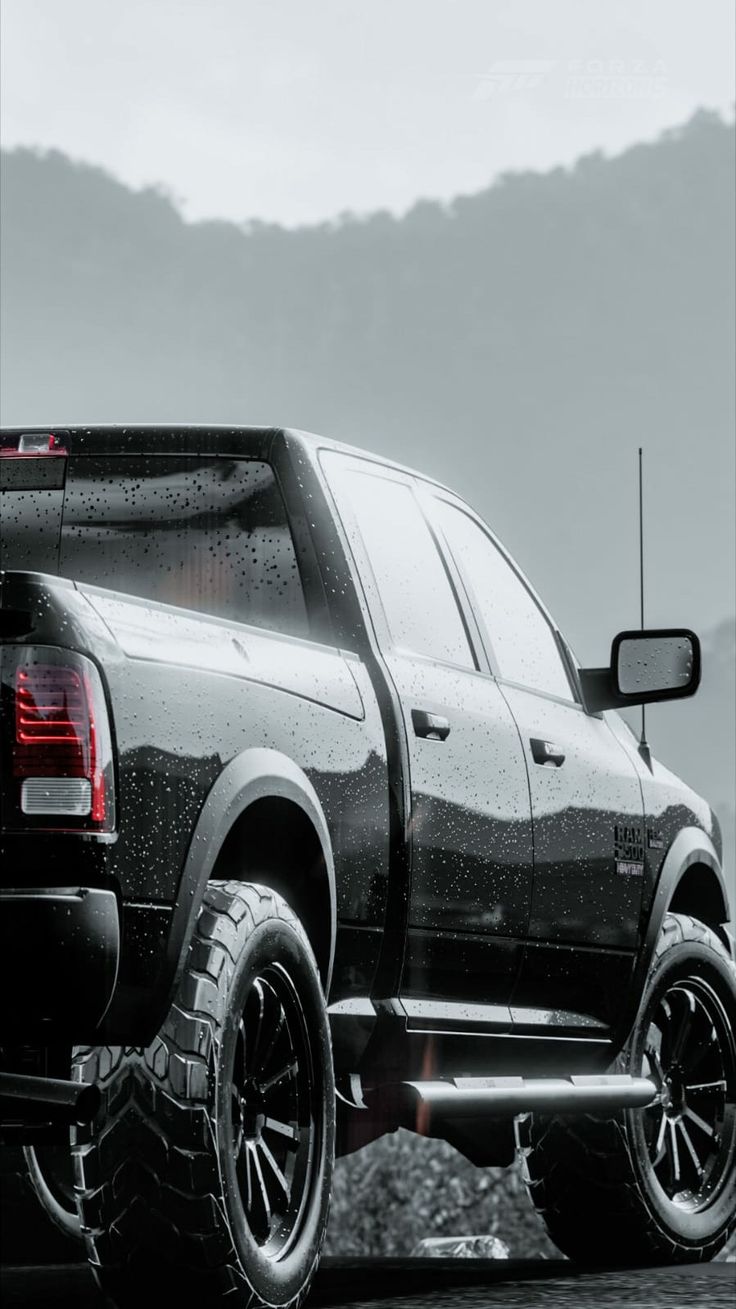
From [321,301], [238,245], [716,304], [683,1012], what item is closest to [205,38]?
[238,245]

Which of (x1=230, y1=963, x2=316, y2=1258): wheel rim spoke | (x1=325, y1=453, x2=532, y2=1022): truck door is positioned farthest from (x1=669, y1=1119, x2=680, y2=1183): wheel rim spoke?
(x1=230, y1=963, x2=316, y2=1258): wheel rim spoke

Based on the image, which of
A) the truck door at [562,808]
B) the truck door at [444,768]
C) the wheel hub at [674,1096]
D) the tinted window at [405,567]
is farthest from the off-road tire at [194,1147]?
the wheel hub at [674,1096]

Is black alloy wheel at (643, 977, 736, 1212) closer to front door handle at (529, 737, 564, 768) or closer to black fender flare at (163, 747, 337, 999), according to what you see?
front door handle at (529, 737, 564, 768)

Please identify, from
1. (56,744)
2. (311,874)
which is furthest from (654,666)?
(56,744)

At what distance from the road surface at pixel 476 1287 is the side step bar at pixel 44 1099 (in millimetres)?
1851

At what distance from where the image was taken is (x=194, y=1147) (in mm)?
4586

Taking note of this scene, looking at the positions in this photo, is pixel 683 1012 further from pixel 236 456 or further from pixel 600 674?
pixel 236 456

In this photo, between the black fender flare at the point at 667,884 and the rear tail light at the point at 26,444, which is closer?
the rear tail light at the point at 26,444

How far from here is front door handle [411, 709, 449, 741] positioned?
5.96 m

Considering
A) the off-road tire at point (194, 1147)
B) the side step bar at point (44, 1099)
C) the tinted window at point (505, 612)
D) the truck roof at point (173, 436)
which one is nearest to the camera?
the side step bar at point (44, 1099)

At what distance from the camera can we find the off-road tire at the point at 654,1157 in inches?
282

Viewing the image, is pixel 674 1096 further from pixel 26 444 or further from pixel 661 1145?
pixel 26 444

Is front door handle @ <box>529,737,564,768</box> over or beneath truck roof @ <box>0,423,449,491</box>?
beneath

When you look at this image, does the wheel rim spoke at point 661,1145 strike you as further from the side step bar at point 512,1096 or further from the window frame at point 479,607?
the window frame at point 479,607
